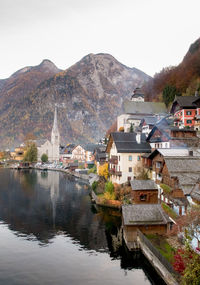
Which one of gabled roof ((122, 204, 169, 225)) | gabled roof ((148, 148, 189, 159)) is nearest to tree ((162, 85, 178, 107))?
gabled roof ((148, 148, 189, 159))

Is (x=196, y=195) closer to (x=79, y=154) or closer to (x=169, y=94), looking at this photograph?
(x=169, y=94)

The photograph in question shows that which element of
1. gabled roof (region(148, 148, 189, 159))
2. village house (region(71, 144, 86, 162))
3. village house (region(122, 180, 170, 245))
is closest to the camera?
village house (region(122, 180, 170, 245))

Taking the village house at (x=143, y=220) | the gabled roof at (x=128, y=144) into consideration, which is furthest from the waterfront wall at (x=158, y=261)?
the gabled roof at (x=128, y=144)

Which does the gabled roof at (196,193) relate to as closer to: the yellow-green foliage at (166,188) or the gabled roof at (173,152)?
the yellow-green foliage at (166,188)

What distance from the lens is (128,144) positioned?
50.8 meters

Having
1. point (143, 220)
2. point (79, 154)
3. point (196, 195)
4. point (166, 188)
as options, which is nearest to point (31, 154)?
point (79, 154)

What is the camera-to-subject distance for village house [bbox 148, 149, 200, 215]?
2775 cm

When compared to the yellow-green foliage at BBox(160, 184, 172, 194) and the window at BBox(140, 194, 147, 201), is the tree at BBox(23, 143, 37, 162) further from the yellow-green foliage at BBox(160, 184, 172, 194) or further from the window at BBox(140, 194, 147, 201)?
the yellow-green foliage at BBox(160, 184, 172, 194)

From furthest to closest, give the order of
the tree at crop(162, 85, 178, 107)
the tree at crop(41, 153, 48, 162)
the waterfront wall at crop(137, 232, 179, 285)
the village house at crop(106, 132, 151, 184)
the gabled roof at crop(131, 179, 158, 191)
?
the tree at crop(41, 153, 48, 162) < the tree at crop(162, 85, 178, 107) < the village house at crop(106, 132, 151, 184) < the gabled roof at crop(131, 179, 158, 191) < the waterfront wall at crop(137, 232, 179, 285)

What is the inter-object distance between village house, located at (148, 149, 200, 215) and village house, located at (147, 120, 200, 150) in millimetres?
4676

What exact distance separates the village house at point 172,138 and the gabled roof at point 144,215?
16922 mm

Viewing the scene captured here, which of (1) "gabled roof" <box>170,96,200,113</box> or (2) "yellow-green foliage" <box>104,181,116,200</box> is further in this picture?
(1) "gabled roof" <box>170,96,200,113</box>

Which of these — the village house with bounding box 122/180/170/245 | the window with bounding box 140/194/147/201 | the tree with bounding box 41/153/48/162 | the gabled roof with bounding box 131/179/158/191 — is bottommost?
the village house with bounding box 122/180/170/245

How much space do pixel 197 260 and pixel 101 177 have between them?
149 feet
